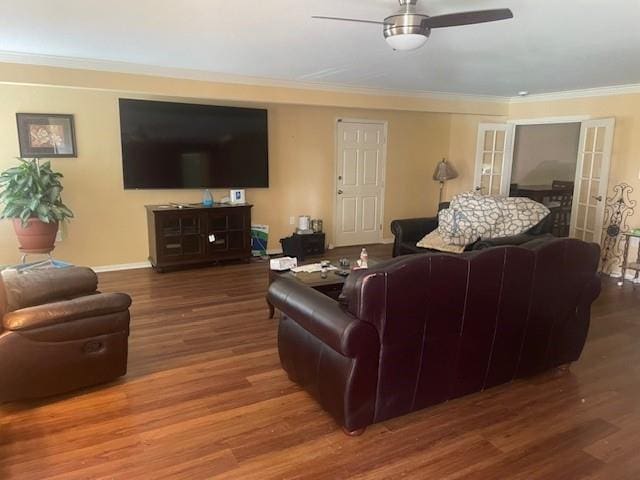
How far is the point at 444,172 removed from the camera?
285 inches

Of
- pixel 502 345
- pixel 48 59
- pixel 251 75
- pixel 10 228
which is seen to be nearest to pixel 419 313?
pixel 502 345

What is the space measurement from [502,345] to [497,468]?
28.5 inches

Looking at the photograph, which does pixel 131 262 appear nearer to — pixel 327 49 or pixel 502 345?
pixel 327 49

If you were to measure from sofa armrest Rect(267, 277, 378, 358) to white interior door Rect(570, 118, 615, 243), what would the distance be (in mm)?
4984

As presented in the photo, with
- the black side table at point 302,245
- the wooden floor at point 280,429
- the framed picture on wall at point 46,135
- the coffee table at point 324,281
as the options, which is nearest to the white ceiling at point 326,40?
the framed picture on wall at point 46,135

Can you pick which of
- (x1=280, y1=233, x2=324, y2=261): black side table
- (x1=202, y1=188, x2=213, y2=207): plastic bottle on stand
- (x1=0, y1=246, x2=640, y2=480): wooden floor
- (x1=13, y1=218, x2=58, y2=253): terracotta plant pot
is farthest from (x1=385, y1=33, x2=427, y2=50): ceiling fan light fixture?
(x1=13, y1=218, x2=58, y2=253): terracotta plant pot

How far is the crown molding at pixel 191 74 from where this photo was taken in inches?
168

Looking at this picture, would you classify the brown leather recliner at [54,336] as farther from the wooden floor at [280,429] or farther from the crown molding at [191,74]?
the crown molding at [191,74]

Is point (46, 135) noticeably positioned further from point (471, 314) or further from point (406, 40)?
point (471, 314)

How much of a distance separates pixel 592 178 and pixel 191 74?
5.24 m

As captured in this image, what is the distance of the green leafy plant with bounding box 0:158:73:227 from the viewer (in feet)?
14.7

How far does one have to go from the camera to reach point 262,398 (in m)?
2.74

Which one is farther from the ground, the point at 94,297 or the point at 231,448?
the point at 94,297

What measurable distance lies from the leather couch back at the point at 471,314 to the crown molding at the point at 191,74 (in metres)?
3.75
